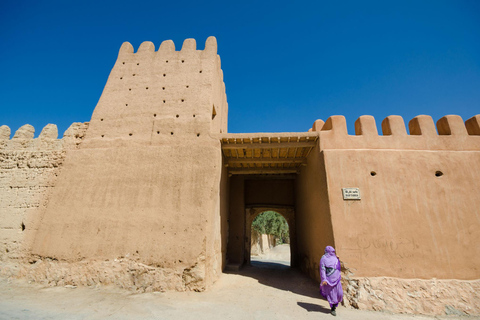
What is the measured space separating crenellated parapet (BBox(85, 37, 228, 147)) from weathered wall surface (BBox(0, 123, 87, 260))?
3.38 ft

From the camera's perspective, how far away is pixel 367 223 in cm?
584

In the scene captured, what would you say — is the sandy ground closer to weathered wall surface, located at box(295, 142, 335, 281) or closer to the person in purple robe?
the person in purple robe

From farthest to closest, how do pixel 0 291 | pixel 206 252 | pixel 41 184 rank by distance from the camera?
1. pixel 41 184
2. pixel 206 252
3. pixel 0 291

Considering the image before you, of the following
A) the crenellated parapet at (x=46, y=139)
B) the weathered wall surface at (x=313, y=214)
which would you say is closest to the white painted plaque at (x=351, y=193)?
the weathered wall surface at (x=313, y=214)

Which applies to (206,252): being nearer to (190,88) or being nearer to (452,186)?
(190,88)

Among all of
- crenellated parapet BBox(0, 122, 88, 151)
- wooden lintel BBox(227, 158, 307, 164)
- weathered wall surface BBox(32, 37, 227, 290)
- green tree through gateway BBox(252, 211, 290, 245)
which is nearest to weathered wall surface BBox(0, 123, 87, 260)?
crenellated parapet BBox(0, 122, 88, 151)

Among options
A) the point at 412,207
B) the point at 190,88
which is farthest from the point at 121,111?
the point at 412,207

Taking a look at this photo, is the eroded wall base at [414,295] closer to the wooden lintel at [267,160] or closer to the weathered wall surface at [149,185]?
the weathered wall surface at [149,185]

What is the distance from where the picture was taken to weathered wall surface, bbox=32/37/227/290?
6.14 metres

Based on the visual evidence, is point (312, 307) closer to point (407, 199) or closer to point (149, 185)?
point (407, 199)

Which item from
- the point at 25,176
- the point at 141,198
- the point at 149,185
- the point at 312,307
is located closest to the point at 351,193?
the point at 312,307

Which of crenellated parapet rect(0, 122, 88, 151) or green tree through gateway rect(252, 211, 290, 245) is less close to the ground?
crenellated parapet rect(0, 122, 88, 151)

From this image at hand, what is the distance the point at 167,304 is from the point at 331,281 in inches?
140

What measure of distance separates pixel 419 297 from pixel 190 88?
8.69 metres
